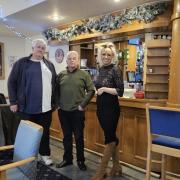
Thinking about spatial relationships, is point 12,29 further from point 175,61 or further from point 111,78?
point 175,61

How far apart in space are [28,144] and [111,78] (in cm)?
116

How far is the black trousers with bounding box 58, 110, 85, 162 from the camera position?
2.97 m

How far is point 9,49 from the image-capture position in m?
6.00

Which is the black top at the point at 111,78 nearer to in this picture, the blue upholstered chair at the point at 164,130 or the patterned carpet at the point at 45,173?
the blue upholstered chair at the point at 164,130

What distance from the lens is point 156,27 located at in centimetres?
308

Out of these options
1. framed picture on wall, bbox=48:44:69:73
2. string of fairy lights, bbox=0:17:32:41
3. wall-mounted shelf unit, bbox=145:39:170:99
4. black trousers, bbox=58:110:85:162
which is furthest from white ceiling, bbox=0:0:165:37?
black trousers, bbox=58:110:85:162

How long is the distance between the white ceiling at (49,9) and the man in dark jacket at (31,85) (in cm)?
75

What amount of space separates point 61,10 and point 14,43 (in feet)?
9.39

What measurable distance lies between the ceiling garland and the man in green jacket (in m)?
0.93

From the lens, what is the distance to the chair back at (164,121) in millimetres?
2068

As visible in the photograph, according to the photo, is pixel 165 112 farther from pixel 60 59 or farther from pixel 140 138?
pixel 60 59

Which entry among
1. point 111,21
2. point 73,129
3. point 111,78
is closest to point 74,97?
point 73,129

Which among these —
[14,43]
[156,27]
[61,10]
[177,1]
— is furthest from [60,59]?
[177,1]

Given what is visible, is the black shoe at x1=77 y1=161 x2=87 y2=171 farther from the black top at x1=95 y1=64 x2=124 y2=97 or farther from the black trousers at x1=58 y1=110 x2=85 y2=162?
the black top at x1=95 y1=64 x2=124 y2=97
